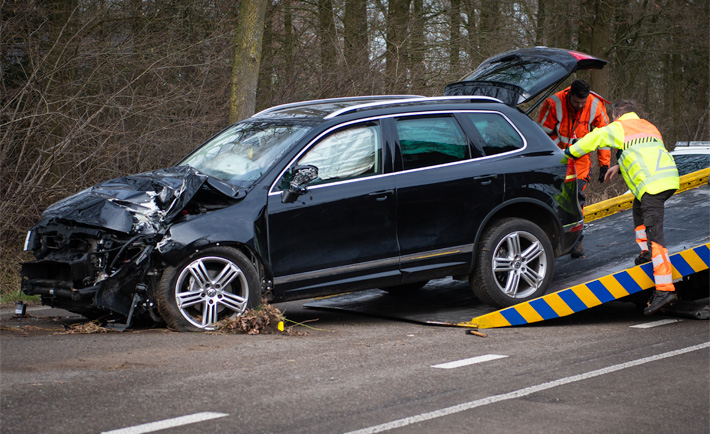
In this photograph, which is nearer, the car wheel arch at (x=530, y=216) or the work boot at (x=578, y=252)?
the car wheel arch at (x=530, y=216)

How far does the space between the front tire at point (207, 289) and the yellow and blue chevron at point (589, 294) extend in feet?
6.22

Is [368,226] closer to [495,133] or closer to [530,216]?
[495,133]

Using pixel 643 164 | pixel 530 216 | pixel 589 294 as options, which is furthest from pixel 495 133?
pixel 589 294

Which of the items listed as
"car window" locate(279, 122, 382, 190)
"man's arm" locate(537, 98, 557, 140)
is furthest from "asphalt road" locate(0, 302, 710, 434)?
"man's arm" locate(537, 98, 557, 140)

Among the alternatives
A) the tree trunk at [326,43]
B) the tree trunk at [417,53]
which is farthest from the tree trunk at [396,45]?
the tree trunk at [326,43]

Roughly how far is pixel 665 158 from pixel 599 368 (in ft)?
9.21

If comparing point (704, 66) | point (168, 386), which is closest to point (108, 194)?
point (168, 386)

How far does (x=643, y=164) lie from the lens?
25.6 feet

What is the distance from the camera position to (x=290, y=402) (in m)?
4.82

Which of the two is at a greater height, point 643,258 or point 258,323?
point 643,258

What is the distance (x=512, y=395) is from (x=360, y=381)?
3.02ft

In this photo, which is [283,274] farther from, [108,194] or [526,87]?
[526,87]

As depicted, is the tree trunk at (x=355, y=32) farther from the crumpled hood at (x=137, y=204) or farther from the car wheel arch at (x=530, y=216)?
the crumpled hood at (x=137, y=204)

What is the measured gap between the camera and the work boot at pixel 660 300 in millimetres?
7387
